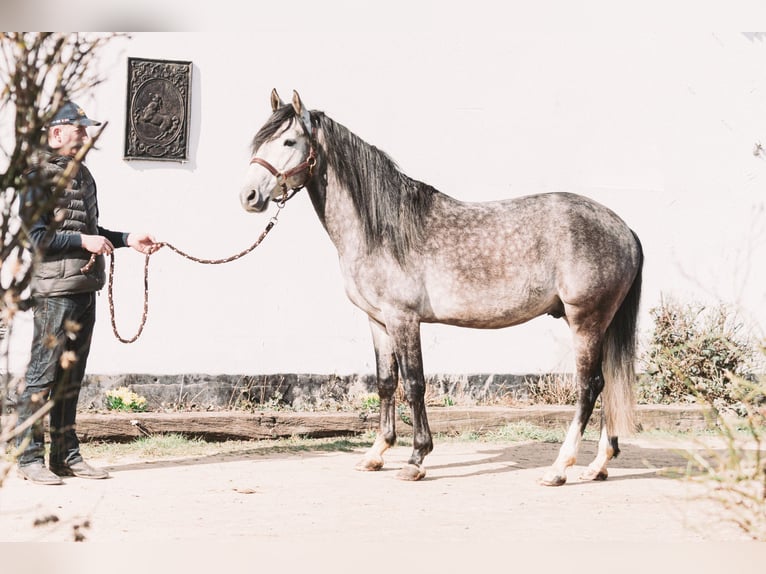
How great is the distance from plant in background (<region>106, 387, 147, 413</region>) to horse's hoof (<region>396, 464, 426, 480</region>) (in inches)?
89.4

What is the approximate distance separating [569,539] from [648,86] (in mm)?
4298

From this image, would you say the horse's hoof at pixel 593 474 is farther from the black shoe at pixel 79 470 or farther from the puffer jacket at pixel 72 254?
the puffer jacket at pixel 72 254

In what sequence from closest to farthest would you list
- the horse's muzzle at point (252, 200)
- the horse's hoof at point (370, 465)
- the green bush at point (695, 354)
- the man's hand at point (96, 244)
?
the man's hand at point (96, 244), the horse's muzzle at point (252, 200), the horse's hoof at point (370, 465), the green bush at point (695, 354)

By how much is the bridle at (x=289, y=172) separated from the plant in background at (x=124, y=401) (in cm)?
219

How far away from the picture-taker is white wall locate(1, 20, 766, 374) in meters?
6.70

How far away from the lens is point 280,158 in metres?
4.89

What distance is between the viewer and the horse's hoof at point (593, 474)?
5.00m

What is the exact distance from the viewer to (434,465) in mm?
5441

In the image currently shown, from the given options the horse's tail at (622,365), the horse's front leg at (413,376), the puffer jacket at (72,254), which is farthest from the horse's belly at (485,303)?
the puffer jacket at (72,254)

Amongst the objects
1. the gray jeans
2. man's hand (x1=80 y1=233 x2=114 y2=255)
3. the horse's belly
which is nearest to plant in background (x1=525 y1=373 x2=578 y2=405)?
the horse's belly

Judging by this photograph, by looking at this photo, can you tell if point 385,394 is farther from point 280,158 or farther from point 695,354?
point 695,354

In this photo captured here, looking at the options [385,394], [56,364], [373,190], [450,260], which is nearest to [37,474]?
[56,364]

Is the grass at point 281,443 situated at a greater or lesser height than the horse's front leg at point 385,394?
lesser

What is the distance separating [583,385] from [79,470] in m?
2.75
